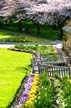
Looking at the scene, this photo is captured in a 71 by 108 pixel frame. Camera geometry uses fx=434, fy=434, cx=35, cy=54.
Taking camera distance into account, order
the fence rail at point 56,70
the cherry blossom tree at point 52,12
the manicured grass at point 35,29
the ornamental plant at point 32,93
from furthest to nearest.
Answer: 1. the manicured grass at point 35,29
2. the cherry blossom tree at point 52,12
3. the fence rail at point 56,70
4. the ornamental plant at point 32,93

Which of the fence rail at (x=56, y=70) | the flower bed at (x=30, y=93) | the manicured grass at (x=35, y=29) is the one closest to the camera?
the flower bed at (x=30, y=93)

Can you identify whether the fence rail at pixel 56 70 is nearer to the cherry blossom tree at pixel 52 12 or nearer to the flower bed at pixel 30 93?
the flower bed at pixel 30 93

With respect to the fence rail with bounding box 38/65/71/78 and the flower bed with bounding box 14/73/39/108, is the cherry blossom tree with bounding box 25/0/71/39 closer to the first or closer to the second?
the fence rail with bounding box 38/65/71/78

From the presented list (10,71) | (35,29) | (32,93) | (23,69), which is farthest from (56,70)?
(35,29)

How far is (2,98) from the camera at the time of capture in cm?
2411

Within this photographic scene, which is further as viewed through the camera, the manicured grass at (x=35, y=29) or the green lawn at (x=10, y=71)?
the manicured grass at (x=35, y=29)

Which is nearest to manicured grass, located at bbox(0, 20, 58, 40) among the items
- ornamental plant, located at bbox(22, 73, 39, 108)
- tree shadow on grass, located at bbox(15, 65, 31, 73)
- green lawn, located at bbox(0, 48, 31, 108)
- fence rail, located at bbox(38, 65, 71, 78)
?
green lawn, located at bbox(0, 48, 31, 108)

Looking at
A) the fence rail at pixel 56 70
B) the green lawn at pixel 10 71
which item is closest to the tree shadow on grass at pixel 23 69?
the green lawn at pixel 10 71

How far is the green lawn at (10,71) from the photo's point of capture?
82.9 ft

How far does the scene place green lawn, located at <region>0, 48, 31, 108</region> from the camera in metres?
25.3

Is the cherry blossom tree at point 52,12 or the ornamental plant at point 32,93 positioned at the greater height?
the ornamental plant at point 32,93

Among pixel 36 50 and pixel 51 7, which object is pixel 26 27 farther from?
pixel 36 50

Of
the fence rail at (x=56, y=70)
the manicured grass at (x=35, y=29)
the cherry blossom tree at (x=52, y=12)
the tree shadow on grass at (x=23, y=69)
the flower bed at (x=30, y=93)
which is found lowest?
the manicured grass at (x=35, y=29)

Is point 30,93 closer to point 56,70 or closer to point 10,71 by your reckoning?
point 56,70
